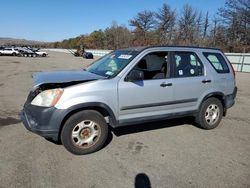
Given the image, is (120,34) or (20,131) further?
(120,34)

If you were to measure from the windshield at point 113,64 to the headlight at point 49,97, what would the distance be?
3.33ft

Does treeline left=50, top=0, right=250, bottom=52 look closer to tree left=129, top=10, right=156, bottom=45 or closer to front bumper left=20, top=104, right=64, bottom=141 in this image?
tree left=129, top=10, right=156, bottom=45

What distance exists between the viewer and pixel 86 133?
4.09 metres

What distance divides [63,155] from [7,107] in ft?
12.8

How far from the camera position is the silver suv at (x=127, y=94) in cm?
383

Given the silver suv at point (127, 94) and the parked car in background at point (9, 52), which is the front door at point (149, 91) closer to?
the silver suv at point (127, 94)

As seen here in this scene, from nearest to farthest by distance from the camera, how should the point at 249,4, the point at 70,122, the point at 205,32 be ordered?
1. the point at 70,122
2. the point at 249,4
3. the point at 205,32

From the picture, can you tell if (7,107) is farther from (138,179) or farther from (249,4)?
(249,4)

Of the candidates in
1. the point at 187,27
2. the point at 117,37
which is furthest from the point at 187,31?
the point at 117,37

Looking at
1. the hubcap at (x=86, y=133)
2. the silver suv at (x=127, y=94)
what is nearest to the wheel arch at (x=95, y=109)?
the silver suv at (x=127, y=94)

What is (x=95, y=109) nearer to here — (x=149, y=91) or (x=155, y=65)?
(x=149, y=91)

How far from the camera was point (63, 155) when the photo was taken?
405 centimetres

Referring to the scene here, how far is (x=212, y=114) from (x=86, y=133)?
3020mm

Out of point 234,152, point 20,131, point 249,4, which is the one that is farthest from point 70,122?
point 249,4
